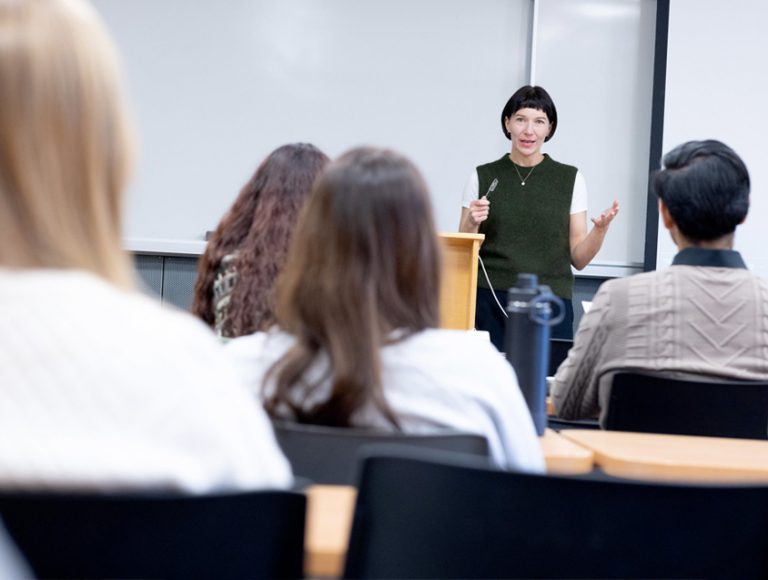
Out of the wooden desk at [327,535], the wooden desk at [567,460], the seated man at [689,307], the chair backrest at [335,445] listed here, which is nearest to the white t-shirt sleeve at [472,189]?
the seated man at [689,307]

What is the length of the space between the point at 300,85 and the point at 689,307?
3773 millimetres

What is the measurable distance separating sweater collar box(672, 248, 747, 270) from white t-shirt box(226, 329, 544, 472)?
34.4 inches

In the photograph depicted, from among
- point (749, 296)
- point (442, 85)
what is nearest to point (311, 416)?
point (749, 296)

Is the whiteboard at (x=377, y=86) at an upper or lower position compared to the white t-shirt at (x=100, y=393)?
upper

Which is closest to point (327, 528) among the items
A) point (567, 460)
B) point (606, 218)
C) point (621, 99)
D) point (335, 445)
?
point (335, 445)

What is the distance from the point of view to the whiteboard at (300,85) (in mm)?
5359

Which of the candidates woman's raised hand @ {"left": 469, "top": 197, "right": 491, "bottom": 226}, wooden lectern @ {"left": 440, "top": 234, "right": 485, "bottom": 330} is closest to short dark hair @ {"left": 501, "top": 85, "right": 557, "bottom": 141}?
woman's raised hand @ {"left": 469, "top": 197, "right": 491, "bottom": 226}

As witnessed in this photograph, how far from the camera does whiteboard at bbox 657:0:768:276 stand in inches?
210

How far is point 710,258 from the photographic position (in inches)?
83.7

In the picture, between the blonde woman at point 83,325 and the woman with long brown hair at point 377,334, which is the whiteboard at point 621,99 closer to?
the woman with long brown hair at point 377,334

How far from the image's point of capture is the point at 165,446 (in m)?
0.87

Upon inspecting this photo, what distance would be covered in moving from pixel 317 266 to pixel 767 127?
4.75 m

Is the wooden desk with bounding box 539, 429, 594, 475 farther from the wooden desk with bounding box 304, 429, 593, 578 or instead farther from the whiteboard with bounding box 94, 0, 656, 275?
the whiteboard with bounding box 94, 0, 656, 275

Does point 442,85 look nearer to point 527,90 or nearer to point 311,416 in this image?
point 527,90
